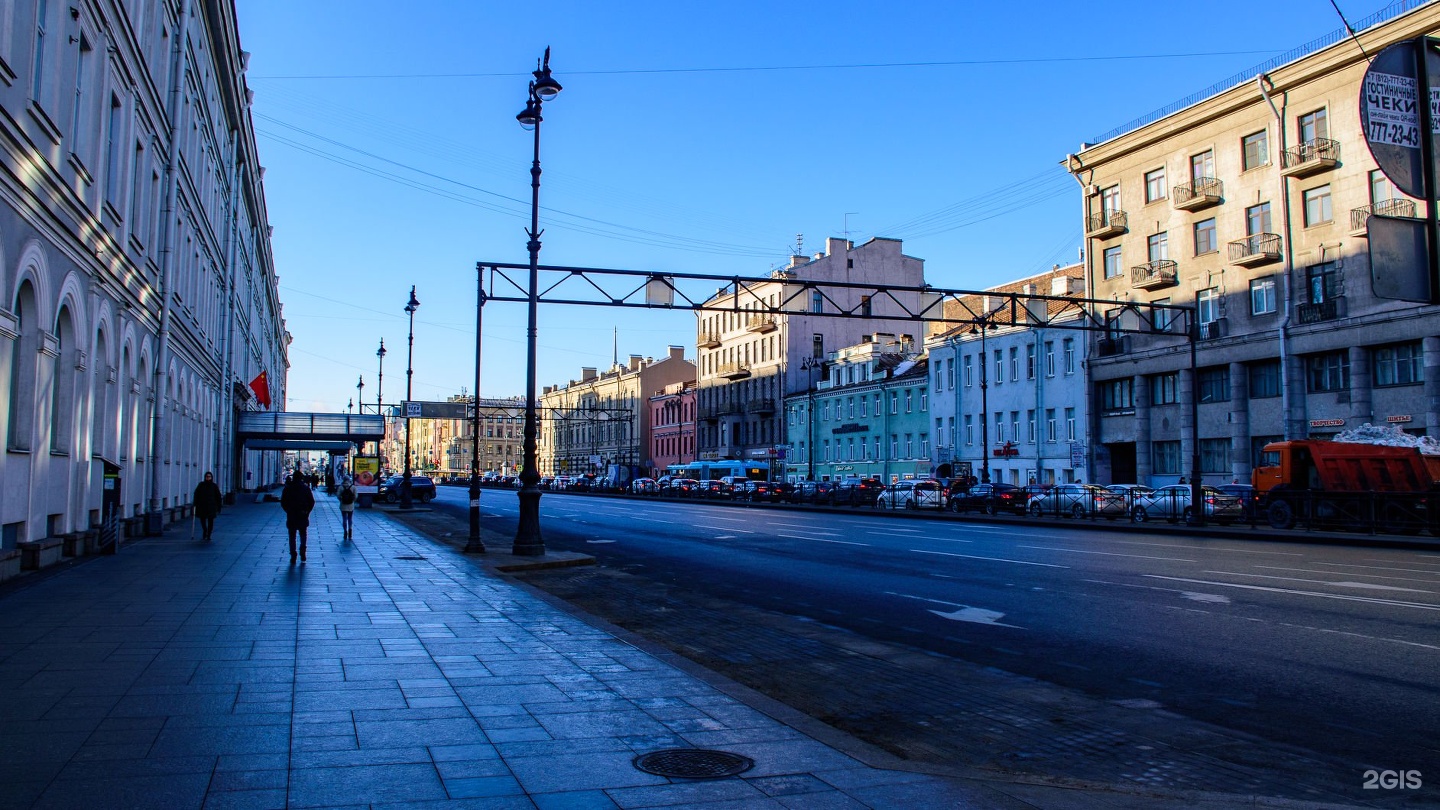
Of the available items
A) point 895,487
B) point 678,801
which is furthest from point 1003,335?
point 678,801

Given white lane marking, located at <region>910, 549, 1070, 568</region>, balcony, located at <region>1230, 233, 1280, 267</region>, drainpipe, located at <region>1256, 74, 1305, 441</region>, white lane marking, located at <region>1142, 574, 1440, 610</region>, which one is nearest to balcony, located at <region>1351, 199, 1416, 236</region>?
drainpipe, located at <region>1256, 74, 1305, 441</region>

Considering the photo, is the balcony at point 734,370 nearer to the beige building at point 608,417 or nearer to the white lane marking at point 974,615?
the beige building at point 608,417

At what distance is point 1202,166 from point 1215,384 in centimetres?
973

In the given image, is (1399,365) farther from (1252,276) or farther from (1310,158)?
(1310,158)

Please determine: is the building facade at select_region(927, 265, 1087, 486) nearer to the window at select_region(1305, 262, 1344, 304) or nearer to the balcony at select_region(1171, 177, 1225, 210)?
the balcony at select_region(1171, 177, 1225, 210)

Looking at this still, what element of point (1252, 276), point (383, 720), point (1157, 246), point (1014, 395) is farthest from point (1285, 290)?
point (383, 720)

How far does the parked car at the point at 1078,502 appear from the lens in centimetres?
3662

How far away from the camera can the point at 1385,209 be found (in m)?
35.8

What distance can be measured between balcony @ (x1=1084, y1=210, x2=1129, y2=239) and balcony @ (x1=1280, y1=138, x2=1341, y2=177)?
9602mm

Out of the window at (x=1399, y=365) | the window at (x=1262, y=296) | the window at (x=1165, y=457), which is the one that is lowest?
the window at (x=1165, y=457)

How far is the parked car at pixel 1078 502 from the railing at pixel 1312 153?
1485cm

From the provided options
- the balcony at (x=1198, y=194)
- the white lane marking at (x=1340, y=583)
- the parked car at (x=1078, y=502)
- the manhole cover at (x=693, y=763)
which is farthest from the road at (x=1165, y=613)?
the balcony at (x=1198, y=194)

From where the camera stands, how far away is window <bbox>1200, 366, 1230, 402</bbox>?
4388cm

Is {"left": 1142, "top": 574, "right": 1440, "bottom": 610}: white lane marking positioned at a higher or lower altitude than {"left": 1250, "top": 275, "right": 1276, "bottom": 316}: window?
lower
